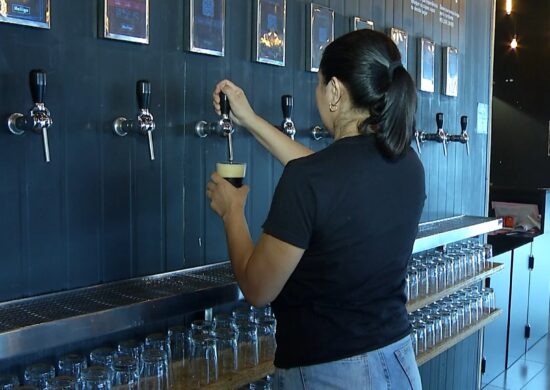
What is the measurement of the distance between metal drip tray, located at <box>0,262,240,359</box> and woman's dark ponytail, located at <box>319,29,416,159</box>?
0.80m

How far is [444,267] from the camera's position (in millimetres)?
3387

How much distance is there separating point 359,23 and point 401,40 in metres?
0.41

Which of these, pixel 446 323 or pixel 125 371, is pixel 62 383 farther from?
pixel 446 323

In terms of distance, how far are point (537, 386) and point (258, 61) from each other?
3608 mm

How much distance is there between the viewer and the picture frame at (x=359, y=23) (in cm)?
308

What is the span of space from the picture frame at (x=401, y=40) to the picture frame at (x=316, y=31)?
1.98ft

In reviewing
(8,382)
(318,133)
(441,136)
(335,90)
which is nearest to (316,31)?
(318,133)

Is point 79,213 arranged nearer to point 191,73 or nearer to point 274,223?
point 191,73

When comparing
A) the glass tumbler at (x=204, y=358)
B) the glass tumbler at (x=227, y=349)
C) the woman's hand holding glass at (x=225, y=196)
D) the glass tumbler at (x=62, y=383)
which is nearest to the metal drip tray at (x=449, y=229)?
the glass tumbler at (x=227, y=349)

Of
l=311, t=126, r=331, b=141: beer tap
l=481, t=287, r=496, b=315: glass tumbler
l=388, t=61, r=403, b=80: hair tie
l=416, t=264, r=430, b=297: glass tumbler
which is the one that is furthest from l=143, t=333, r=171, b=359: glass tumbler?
Answer: l=481, t=287, r=496, b=315: glass tumbler

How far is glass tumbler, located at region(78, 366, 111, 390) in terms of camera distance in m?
1.70

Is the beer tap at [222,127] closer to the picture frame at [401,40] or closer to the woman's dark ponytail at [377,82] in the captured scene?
the woman's dark ponytail at [377,82]

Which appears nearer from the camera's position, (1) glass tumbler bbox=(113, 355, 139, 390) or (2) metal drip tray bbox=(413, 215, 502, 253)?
(1) glass tumbler bbox=(113, 355, 139, 390)

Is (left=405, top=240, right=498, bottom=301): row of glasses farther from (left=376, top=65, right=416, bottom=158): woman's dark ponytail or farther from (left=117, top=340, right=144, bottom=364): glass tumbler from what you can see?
(left=376, top=65, right=416, bottom=158): woman's dark ponytail
